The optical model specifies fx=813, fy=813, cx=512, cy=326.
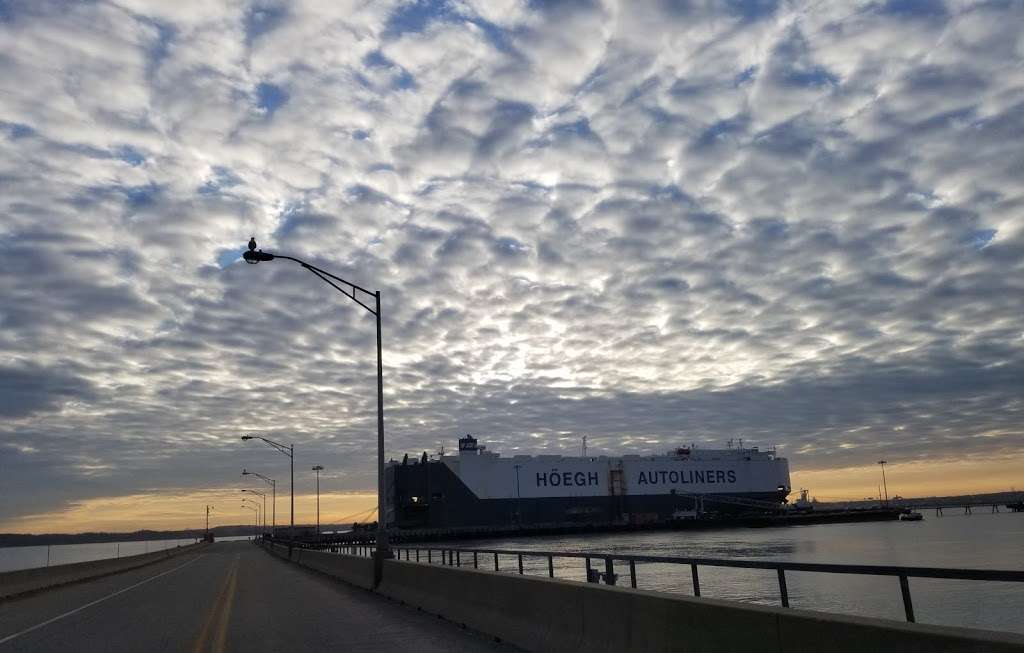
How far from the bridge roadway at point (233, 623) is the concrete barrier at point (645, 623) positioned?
0.54 m

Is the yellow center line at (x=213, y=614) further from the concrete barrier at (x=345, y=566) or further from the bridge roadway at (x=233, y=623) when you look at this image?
the concrete barrier at (x=345, y=566)

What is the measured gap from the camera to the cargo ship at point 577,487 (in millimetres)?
134000

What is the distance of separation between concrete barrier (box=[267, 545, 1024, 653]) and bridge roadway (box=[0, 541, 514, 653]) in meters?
0.54

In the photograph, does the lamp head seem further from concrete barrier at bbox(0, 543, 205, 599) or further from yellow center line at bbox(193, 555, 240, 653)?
concrete barrier at bbox(0, 543, 205, 599)

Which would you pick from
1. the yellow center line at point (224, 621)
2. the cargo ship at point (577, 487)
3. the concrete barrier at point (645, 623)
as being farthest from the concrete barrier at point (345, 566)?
the cargo ship at point (577, 487)

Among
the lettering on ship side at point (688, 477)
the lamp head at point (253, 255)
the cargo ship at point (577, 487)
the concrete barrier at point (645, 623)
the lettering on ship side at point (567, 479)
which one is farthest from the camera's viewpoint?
the lettering on ship side at point (688, 477)

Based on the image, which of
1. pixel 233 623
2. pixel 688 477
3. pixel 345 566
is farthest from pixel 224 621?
pixel 688 477

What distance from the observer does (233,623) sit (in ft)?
55.3

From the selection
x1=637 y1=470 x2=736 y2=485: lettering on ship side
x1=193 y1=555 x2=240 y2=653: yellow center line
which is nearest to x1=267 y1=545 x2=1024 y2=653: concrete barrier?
x1=193 y1=555 x2=240 y2=653: yellow center line

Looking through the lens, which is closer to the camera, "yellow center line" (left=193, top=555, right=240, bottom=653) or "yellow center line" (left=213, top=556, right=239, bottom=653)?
"yellow center line" (left=213, top=556, right=239, bottom=653)

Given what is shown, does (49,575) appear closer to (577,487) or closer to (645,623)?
(645,623)

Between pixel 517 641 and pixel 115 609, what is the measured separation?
49.8ft

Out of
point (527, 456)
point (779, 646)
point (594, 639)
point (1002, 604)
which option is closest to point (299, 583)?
point (594, 639)

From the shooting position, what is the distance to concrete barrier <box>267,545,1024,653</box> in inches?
212
